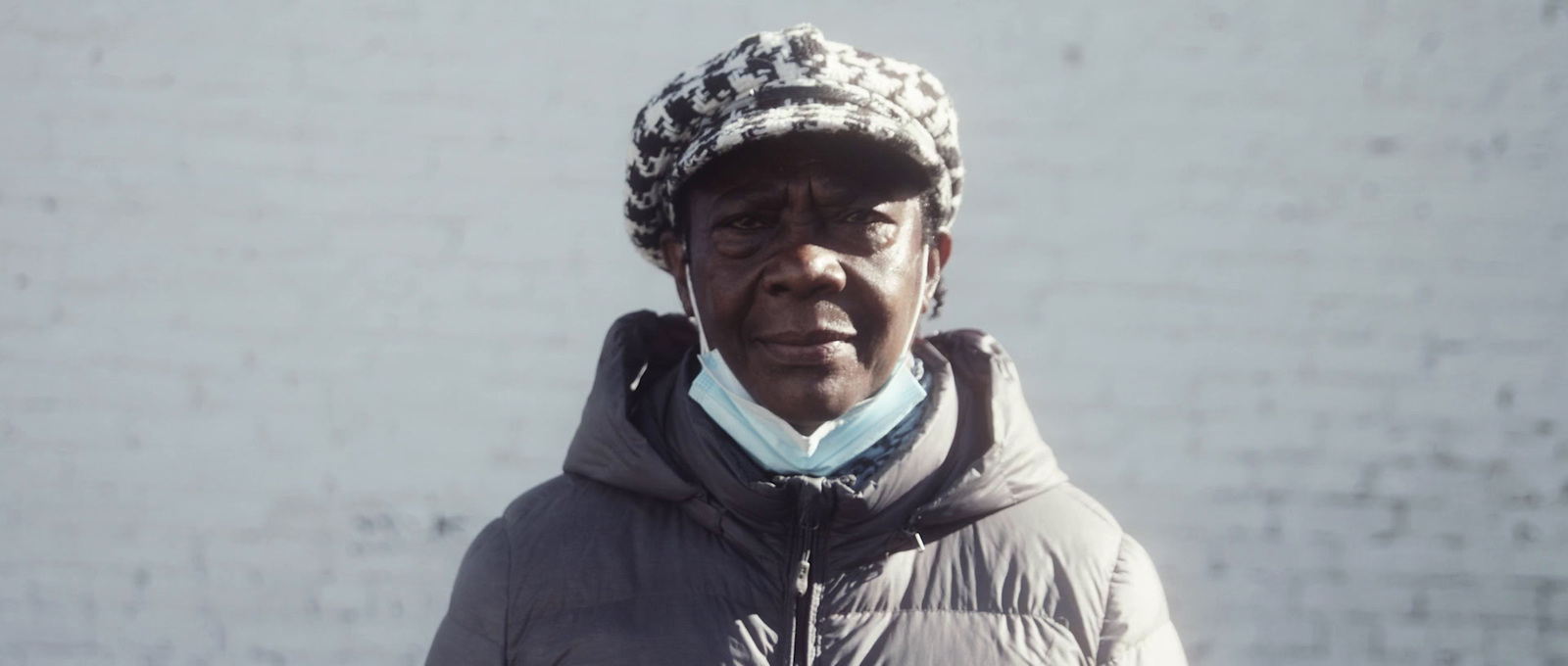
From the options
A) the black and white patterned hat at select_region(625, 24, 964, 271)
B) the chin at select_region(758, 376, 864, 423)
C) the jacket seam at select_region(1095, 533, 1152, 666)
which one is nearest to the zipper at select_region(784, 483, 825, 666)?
the chin at select_region(758, 376, 864, 423)

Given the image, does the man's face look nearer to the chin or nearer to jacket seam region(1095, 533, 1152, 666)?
the chin

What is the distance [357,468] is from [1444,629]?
3.06 metres

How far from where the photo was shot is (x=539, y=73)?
387 cm

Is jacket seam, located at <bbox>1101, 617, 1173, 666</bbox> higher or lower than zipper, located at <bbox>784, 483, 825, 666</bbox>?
lower

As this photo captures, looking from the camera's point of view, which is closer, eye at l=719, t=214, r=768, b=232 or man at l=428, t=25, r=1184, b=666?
man at l=428, t=25, r=1184, b=666

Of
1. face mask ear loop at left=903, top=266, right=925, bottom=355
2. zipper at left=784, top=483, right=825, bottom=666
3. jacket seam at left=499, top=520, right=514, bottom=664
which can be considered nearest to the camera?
zipper at left=784, top=483, right=825, bottom=666

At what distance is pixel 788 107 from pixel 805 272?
0.72 feet

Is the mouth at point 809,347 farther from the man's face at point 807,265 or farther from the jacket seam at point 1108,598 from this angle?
the jacket seam at point 1108,598

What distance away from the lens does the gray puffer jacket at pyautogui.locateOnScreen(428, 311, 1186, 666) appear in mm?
1778

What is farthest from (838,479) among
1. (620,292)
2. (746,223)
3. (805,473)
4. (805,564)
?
(620,292)

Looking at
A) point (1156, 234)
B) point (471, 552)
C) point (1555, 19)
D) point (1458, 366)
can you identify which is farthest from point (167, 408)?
point (1555, 19)

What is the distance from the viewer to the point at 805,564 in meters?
1.79

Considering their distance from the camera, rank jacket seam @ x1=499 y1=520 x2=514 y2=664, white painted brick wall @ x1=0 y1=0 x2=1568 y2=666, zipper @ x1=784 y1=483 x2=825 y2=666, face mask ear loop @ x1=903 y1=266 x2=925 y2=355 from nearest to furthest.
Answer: zipper @ x1=784 y1=483 x2=825 y2=666 → jacket seam @ x1=499 y1=520 x2=514 y2=664 → face mask ear loop @ x1=903 y1=266 x2=925 y2=355 → white painted brick wall @ x1=0 y1=0 x2=1568 y2=666

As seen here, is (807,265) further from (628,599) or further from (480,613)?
(480,613)
